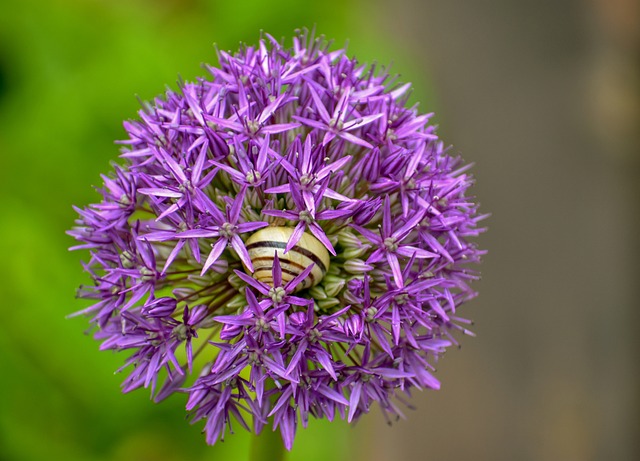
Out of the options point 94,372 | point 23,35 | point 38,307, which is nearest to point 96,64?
point 23,35

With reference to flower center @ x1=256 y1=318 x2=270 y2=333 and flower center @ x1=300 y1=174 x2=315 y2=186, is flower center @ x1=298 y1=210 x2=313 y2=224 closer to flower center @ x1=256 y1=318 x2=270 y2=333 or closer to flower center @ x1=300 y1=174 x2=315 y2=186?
flower center @ x1=300 y1=174 x2=315 y2=186

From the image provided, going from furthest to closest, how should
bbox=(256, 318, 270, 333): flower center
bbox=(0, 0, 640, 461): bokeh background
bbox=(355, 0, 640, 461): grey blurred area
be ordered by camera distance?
bbox=(355, 0, 640, 461): grey blurred area
bbox=(0, 0, 640, 461): bokeh background
bbox=(256, 318, 270, 333): flower center

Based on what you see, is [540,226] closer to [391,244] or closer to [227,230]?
[391,244]

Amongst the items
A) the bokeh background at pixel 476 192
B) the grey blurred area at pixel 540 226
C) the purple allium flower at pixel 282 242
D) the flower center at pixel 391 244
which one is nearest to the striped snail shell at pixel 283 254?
the purple allium flower at pixel 282 242

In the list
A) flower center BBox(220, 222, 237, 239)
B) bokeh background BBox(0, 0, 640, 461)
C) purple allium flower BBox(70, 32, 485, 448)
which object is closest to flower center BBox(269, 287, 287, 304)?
purple allium flower BBox(70, 32, 485, 448)

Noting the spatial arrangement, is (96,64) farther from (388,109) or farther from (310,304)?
(310,304)

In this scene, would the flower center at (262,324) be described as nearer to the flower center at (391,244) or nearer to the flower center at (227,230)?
the flower center at (227,230)

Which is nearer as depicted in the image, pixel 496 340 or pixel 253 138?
pixel 253 138
